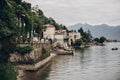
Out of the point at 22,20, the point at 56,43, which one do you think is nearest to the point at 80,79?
the point at 22,20

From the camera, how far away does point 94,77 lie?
68125 mm

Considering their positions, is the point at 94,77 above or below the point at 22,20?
below

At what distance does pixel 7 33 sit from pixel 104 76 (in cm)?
2496

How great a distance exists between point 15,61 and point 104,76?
18689 millimetres

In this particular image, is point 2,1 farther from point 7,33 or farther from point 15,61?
point 15,61

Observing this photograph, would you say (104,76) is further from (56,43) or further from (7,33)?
(56,43)

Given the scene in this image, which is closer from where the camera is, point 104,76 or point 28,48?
point 104,76

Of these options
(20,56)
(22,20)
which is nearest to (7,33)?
(20,56)

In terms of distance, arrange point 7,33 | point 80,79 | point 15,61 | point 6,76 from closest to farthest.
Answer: point 6,76
point 7,33
point 80,79
point 15,61

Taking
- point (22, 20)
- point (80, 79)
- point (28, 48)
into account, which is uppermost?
point (22, 20)

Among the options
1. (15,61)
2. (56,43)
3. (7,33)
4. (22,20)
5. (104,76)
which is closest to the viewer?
Answer: (7,33)

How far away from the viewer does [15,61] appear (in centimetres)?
7444

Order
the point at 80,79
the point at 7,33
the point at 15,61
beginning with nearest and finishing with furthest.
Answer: the point at 7,33, the point at 80,79, the point at 15,61

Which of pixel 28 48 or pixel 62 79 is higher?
pixel 28 48
